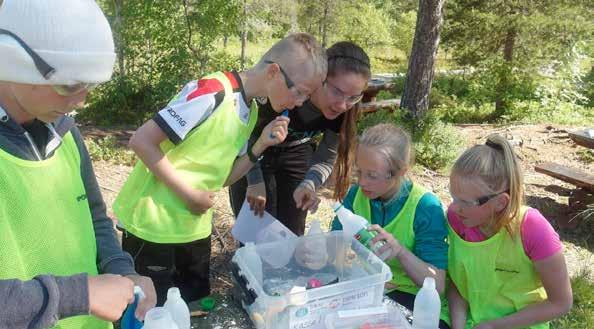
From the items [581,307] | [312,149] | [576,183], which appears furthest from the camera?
[576,183]

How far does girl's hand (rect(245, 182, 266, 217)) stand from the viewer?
8.17ft

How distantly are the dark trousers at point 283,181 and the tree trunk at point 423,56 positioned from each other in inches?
201

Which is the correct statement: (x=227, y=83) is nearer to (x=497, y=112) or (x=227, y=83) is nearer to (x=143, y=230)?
(x=143, y=230)

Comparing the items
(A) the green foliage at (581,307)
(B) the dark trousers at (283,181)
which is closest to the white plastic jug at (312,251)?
(B) the dark trousers at (283,181)

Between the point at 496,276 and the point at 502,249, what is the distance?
12cm

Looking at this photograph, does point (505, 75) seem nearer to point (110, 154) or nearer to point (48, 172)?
point (110, 154)

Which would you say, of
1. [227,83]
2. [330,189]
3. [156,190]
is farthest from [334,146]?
[330,189]

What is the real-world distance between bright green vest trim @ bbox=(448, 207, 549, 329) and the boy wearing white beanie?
132 cm

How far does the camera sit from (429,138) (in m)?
7.59

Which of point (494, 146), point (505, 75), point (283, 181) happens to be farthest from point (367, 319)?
point (505, 75)

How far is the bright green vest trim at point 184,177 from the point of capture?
2.12m

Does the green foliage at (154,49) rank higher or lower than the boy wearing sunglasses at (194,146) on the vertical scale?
lower

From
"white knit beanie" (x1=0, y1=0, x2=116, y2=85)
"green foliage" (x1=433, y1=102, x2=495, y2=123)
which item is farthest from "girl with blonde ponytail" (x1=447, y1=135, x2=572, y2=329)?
"green foliage" (x1=433, y1=102, x2=495, y2=123)

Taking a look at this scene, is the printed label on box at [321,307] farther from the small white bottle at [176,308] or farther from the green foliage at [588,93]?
the green foliage at [588,93]
